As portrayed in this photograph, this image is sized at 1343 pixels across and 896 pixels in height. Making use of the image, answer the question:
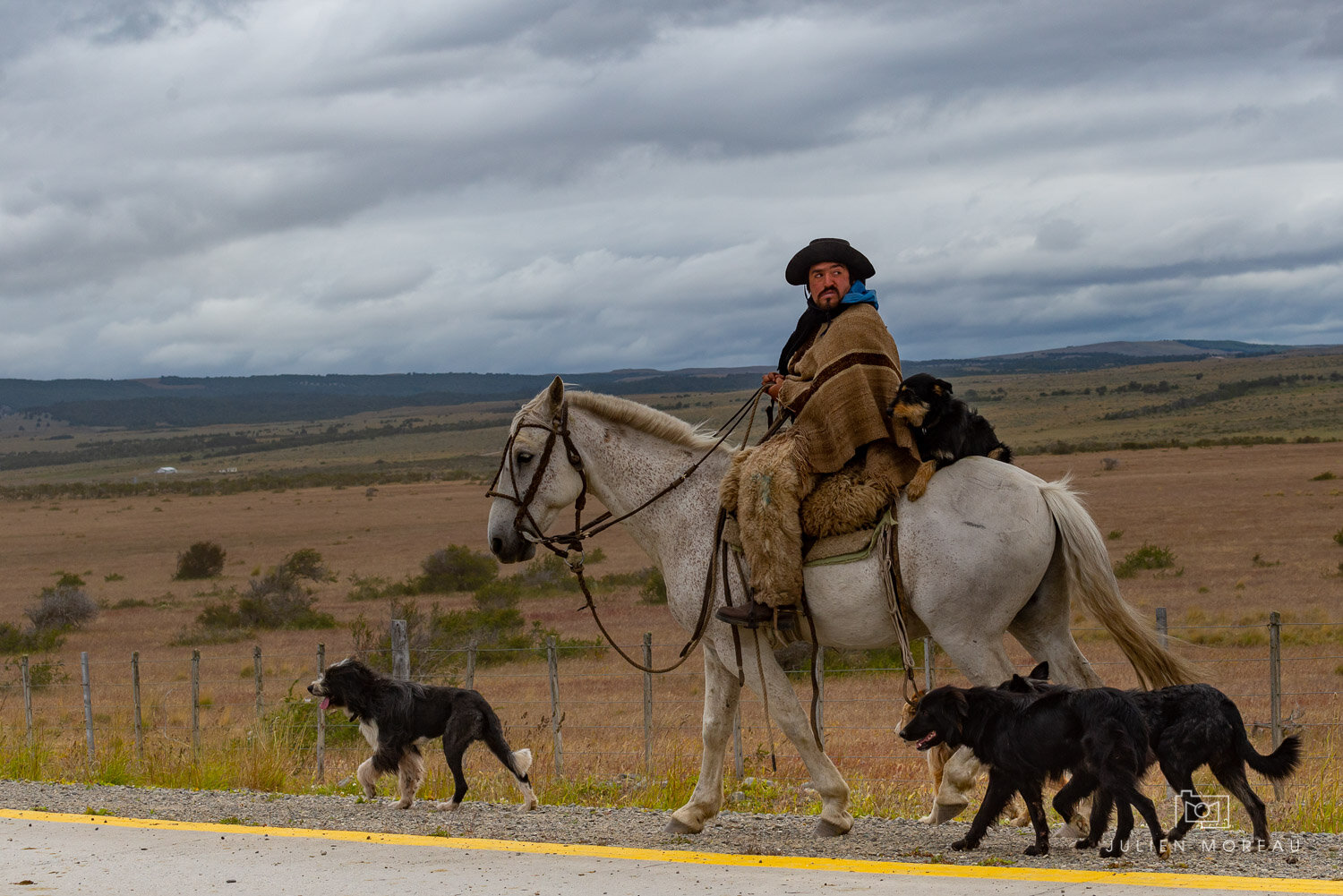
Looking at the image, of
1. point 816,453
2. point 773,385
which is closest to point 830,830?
point 816,453

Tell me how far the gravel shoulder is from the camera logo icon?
0.14m

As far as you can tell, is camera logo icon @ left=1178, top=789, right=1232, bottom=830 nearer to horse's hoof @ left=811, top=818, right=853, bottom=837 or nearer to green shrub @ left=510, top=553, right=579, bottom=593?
horse's hoof @ left=811, top=818, right=853, bottom=837

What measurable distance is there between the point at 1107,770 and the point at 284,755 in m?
7.81

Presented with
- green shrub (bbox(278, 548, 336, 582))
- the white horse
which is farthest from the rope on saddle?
green shrub (bbox(278, 548, 336, 582))

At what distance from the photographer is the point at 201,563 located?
4722 centimetres

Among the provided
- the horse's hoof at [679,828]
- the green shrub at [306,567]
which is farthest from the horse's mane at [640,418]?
the green shrub at [306,567]

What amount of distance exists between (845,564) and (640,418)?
5.90 ft

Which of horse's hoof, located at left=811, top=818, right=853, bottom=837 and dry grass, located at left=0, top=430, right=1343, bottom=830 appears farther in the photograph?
dry grass, located at left=0, top=430, right=1343, bottom=830

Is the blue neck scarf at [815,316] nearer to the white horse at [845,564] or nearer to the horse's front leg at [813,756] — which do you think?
the white horse at [845,564]

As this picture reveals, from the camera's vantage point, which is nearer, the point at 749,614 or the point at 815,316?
the point at 749,614

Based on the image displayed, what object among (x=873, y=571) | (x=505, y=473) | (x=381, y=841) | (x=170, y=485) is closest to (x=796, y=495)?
(x=873, y=571)

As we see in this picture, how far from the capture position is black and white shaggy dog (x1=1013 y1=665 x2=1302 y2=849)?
6.30 m

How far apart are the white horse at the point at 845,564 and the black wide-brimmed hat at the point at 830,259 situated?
1193mm

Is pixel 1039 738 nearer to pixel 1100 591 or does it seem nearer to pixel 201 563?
pixel 1100 591
